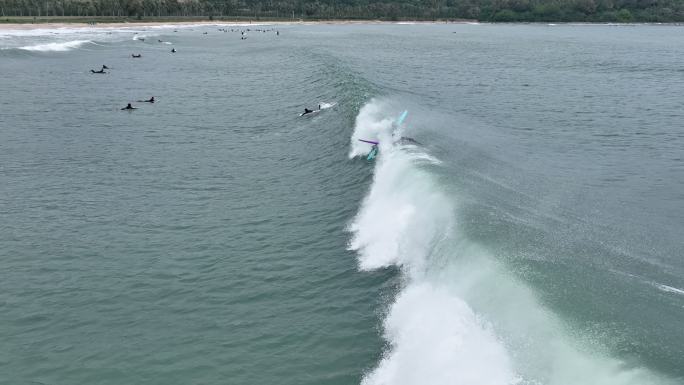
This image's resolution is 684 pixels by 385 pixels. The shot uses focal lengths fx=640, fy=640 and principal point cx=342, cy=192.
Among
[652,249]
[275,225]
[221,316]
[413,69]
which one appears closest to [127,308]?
[221,316]

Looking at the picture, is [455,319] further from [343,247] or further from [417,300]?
[343,247]

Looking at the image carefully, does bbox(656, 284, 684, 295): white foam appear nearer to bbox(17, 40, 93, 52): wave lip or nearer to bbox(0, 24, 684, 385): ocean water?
bbox(0, 24, 684, 385): ocean water

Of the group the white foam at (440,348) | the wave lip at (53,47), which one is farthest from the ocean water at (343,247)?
the wave lip at (53,47)

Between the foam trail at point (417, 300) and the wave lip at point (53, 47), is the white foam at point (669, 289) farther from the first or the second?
the wave lip at point (53, 47)

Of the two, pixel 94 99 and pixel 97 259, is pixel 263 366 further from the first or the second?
pixel 94 99

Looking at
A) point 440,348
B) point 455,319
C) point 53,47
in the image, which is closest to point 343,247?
point 455,319

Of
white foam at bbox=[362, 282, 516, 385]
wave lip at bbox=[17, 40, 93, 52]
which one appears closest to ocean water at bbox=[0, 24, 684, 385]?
white foam at bbox=[362, 282, 516, 385]
